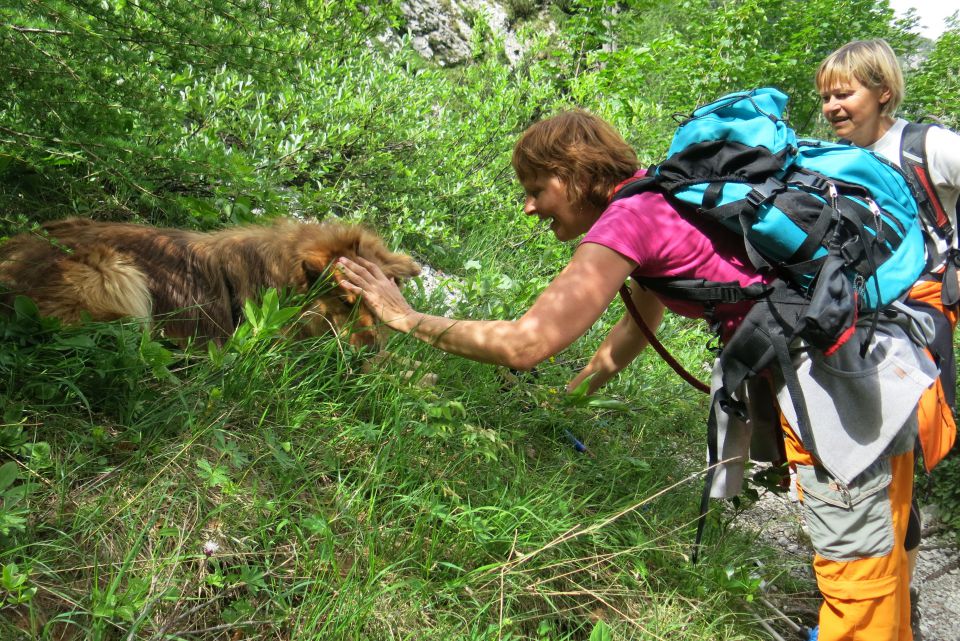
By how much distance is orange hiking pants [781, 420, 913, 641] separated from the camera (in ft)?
7.80

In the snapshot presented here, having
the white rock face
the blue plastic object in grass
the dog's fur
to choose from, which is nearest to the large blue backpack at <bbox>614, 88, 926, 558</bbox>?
the blue plastic object in grass

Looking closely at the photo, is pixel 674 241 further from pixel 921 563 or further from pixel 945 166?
pixel 921 563

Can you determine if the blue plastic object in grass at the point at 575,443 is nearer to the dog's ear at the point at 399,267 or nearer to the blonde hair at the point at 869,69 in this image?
the dog's ear at the point at 399,267

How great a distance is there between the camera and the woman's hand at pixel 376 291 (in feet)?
9.41

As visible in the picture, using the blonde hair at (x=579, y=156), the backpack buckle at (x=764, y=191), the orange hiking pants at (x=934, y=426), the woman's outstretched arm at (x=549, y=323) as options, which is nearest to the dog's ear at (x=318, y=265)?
the woman's outstretched arm at (x=549, y=323)

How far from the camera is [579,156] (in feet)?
9.07

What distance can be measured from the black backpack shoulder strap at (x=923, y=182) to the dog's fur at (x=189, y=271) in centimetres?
241

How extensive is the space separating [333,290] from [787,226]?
6.38 ft

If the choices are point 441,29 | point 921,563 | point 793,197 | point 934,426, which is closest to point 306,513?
point 793,197

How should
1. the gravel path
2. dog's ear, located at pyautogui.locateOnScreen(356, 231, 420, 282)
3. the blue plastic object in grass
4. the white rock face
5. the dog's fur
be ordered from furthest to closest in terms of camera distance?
the white rock face < the gravel path < the blue plastic object in grass < dog's ear, located at pyautogui.locateOnScreen(356, 231, 420, 282) < the dog's fur

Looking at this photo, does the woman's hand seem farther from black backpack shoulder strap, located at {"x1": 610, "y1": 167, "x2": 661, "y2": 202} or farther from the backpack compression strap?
the backpack compression strap

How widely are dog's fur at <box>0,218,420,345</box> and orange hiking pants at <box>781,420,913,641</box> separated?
1.90m

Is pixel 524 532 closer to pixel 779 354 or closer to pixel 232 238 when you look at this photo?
pixel 779 354

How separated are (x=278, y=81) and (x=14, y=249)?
4.69 ft
